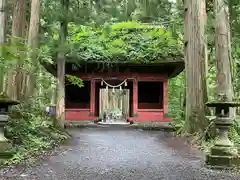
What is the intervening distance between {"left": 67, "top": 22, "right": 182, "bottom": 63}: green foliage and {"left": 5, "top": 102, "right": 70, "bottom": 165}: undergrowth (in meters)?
5.83

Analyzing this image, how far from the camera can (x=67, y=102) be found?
64.1 feet

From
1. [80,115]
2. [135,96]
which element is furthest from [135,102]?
[80,115]

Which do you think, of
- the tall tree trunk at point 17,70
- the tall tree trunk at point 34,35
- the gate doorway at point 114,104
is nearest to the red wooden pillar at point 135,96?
the gate doorway at point 114,104

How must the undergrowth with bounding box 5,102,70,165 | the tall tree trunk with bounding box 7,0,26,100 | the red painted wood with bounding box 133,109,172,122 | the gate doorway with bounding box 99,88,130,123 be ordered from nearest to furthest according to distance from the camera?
1. the undergrowth with bounding box 5,102,70,165
2. the tall tree trunk with bounding box 7,0,26,100
3. the red painted wood with bounding box 133,109,172,122
4. the gate doorway with bounding box 99,88,130,123

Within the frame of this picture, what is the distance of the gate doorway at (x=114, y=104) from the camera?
18625 millimetres

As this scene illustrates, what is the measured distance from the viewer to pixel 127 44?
56.7ft

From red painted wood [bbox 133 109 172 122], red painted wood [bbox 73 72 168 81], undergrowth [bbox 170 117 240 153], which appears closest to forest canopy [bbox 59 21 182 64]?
red painted wood [bbox 73 72 168 81]

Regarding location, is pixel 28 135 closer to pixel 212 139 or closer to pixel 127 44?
pixel 212 139

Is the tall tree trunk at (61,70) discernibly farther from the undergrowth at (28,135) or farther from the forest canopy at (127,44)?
the undergrowth at (28,135)

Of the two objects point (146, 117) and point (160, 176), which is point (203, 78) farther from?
point (146, 117)

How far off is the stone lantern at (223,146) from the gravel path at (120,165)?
313 millimetres

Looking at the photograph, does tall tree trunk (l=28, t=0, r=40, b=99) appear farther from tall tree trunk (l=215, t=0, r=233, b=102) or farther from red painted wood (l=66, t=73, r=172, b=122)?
red painted wood (l=66, t=73, r=172, b=122)

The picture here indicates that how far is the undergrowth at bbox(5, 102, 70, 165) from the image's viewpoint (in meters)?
7.01

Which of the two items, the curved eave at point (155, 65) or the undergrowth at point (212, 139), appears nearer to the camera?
the undergrowth at point (212, 139)
